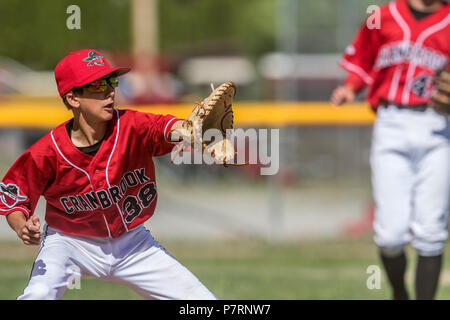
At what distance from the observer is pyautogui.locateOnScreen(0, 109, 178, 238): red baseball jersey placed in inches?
133

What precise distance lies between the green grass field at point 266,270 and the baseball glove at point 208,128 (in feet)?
6.17

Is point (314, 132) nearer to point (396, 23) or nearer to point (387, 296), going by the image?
point (387, 296)

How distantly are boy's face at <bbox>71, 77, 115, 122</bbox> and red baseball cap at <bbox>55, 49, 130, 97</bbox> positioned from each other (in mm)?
60

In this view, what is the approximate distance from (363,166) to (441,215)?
4858 mm

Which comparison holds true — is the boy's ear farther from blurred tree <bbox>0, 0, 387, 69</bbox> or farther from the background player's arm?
blurred tree <bbox>0, 0, 387, 69</bbox>

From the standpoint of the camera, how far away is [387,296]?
17.0 ft

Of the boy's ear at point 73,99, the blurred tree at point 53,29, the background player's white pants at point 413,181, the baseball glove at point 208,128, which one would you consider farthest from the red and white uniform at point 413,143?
the blurred tree at point 53,29

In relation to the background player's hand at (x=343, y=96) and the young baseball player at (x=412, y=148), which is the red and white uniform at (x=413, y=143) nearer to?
the young baseball player at (x=412, y=148)

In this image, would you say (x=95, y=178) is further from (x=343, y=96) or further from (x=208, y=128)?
(x=343, y=96)

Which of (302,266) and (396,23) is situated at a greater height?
(396,23)

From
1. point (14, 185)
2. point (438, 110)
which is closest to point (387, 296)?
point (438, 110)

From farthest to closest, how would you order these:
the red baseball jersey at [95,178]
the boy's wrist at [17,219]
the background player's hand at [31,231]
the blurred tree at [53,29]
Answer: the blurred tree at [53,29] < the red baseball jersey at [95,178] < the boy's wrist at [17,219] < the background player's hand at [31,231]

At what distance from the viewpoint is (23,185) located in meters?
3.38

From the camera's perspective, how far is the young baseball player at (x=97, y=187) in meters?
3.36
